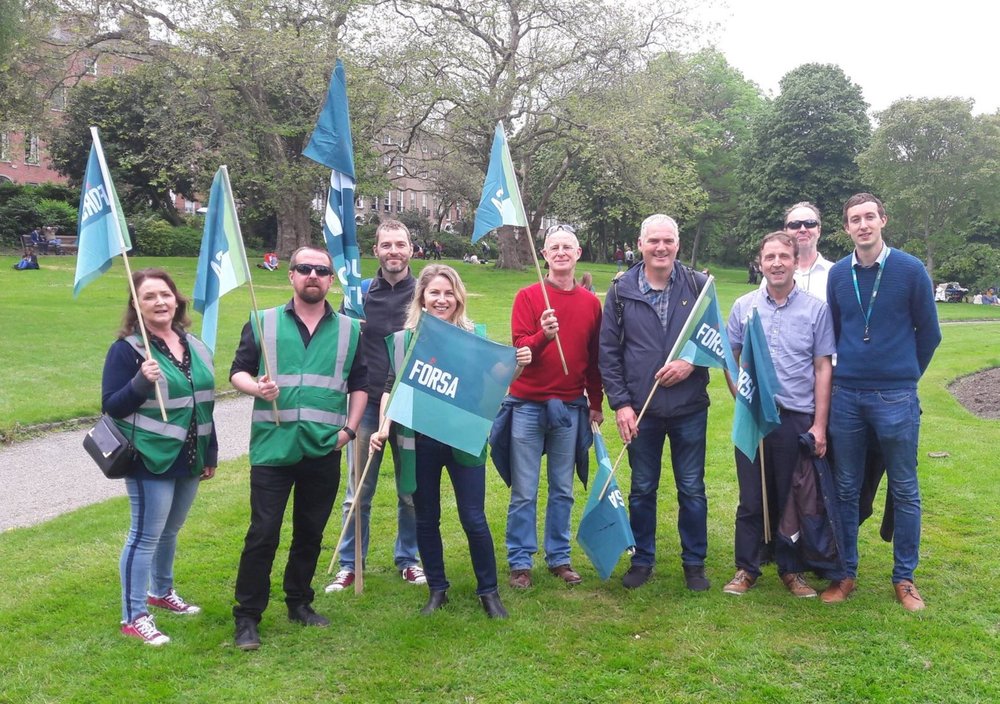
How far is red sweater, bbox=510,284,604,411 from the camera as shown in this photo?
18.0ft

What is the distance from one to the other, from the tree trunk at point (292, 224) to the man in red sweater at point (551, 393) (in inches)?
1201

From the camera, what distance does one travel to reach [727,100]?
64312 mm

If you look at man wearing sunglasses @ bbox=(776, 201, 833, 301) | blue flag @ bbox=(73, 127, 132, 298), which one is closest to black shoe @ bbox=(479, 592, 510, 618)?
man wearing sunglasses @ bbox=(776, 201, 833, 301)

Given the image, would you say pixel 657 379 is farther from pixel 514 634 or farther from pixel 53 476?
pixel 53 476

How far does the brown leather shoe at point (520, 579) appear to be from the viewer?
557 centimetres

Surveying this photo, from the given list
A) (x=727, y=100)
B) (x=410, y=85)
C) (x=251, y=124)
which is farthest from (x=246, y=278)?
(x=727, y=100)

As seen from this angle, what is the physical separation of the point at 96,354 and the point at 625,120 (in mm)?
20615

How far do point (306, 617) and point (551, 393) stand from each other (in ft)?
6.59

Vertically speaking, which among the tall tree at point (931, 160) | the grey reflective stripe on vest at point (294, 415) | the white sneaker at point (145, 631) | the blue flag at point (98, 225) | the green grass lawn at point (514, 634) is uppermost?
the tall tree at point (931, 160)

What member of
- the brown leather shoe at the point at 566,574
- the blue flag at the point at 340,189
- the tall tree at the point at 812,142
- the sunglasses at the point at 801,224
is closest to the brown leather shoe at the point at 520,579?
the brown leather shoe at the point at 566,574

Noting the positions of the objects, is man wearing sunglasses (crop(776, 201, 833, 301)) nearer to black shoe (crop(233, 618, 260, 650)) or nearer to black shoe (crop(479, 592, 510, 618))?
black shoe (crop(479, 592, 510, 618))

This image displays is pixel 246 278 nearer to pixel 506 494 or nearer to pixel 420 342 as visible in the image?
pixel 420 342

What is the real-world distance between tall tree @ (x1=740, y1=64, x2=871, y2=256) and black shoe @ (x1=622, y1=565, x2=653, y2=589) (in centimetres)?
4613

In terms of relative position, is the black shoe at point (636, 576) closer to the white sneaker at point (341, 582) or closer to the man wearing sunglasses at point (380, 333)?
the man wearing sunglasses at point (380, 333)
